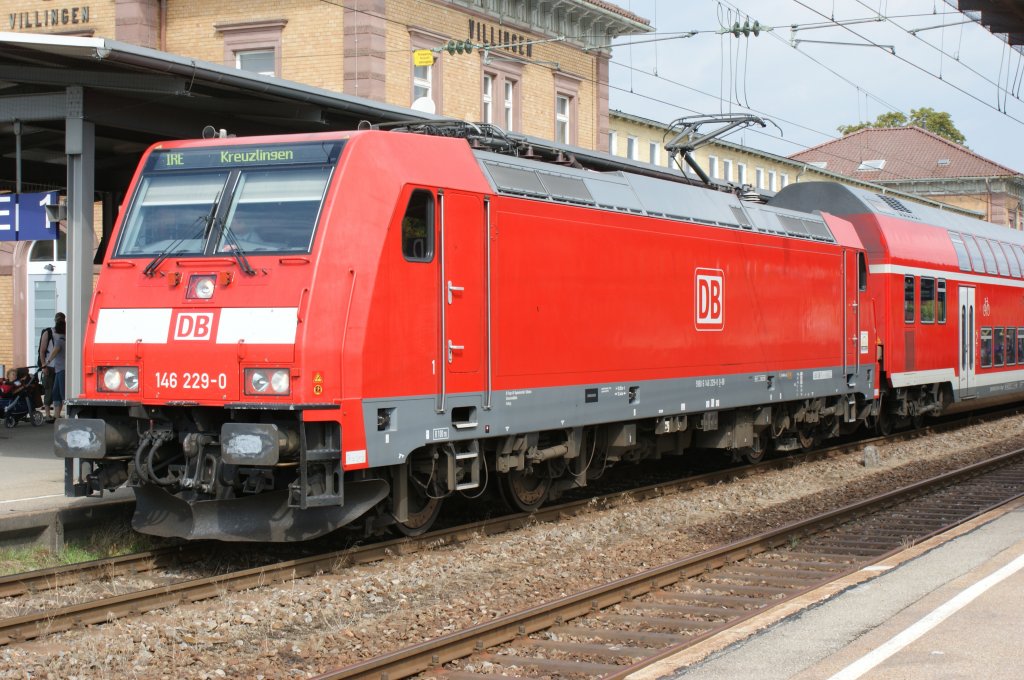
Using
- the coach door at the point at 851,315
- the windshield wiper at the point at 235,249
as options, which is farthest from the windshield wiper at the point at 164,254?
the coach door at the point at 851,315

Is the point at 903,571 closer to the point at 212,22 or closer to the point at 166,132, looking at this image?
the point at 166,132

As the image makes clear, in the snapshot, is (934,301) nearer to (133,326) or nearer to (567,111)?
(567,111)

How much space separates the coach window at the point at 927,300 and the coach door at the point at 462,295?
12529 mm

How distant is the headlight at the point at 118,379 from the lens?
32.1 ft

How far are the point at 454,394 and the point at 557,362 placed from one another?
1702 mm

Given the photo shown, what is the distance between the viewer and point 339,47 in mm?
25453

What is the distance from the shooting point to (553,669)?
7.21 metres

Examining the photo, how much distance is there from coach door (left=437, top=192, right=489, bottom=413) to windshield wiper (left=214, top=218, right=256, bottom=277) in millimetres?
1613

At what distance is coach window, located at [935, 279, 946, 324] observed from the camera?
2169 cm

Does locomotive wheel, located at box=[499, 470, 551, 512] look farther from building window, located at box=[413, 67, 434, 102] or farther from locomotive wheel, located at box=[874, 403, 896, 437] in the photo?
building window, located at box=[413, 67, 434, 102]

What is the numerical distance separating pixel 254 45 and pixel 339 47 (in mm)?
2274

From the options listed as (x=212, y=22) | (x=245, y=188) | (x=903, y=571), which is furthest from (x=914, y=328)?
(x=212, y=22)

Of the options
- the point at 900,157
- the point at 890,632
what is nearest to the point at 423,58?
the point at 890,632

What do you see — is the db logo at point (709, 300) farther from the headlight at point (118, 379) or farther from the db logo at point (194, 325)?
the headlight at point (118, 379)
